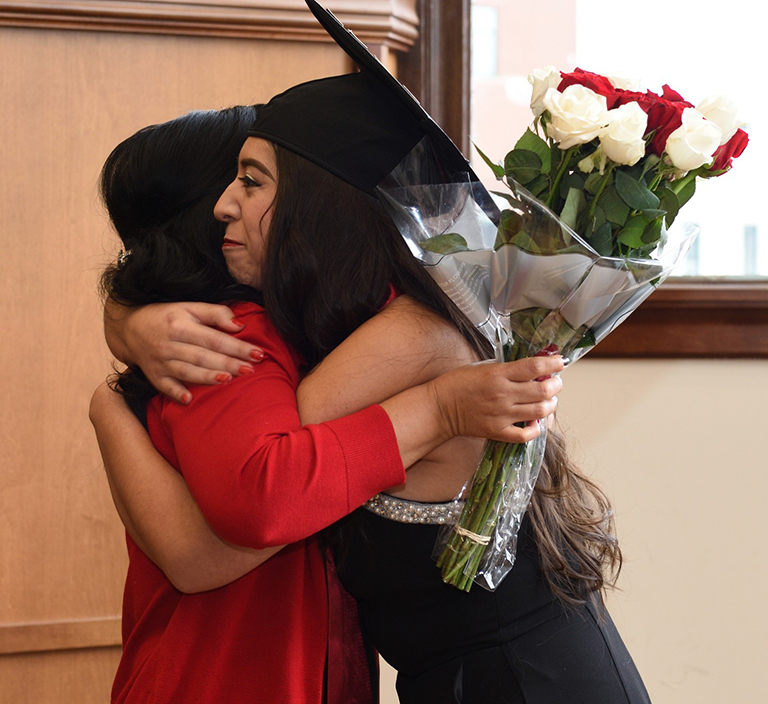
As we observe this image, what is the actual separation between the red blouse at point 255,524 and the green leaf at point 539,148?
1.04 feet

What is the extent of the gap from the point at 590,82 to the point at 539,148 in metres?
0.08

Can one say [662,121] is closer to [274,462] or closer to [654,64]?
[274,462]

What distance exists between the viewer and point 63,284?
66.5 inches

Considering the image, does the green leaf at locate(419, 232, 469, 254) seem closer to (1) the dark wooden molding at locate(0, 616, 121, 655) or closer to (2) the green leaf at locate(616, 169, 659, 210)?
(2) the green leaf at locate(616, 169, 659, 210)

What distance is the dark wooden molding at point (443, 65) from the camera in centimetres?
178

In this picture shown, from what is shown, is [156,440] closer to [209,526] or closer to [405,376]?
[209,526]

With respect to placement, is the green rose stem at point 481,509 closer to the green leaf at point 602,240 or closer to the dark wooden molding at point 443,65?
the green leaf at point 602,240

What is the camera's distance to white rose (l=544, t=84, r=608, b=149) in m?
0.77

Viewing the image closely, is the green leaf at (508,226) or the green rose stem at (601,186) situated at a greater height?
the green rose stem at (601,186)

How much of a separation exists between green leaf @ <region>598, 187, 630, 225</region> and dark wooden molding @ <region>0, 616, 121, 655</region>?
54.6 inches

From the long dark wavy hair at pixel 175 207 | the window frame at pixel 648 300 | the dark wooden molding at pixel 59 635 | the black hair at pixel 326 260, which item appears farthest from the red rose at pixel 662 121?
the dark wooden molding at pixel 59 635

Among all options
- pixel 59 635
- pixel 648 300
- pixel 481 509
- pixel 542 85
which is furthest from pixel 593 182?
pixel 59 635

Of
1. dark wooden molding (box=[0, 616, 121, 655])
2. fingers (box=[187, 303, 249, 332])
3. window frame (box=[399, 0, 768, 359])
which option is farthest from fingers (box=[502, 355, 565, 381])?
dark wooden molding (box=[0, 616, 121, 655])

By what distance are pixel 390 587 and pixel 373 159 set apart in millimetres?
532
